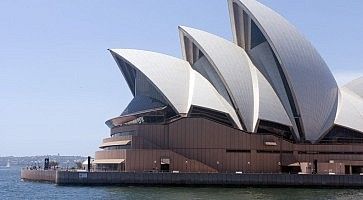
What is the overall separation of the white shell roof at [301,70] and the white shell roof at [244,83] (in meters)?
2.54

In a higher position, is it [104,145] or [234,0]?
[234,0]

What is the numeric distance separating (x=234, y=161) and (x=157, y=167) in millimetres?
8229

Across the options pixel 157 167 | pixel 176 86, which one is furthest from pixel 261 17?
pixel 157 167

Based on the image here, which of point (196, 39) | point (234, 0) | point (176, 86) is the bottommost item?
point (176, 86)

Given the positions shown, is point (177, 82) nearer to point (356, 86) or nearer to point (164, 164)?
point (164, 164)

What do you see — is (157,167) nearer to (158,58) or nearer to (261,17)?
(158,58)

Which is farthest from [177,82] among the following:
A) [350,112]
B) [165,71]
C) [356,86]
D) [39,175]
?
[356,86]

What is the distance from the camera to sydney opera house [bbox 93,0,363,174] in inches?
2416

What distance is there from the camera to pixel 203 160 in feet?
201

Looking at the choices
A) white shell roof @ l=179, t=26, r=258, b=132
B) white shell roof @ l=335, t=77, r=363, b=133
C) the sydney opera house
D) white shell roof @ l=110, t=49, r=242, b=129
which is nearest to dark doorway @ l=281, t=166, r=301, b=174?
the sydney opera house

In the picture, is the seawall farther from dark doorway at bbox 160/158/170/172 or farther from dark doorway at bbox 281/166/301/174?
dark doorway at bbox 281/166/301/174

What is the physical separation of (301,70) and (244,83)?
647 centimetres

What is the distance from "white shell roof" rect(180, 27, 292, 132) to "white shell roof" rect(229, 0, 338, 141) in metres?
2.54

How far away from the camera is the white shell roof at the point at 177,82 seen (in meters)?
62.4
